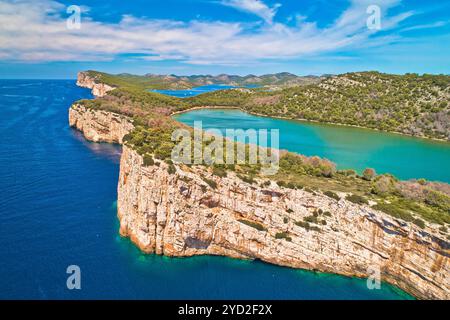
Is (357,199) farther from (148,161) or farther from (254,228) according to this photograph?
(148,161)

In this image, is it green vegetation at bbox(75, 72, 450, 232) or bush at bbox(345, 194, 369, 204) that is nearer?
bush at bbox(345, 194, 369, 204)

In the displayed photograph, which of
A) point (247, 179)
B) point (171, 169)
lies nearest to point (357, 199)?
point (247, 179)

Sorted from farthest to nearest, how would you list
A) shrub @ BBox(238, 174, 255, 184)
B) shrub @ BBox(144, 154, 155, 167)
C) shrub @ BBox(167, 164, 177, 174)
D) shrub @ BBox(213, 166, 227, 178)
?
shrub @ BBox(144, 154, 155, 167), shrub @ BBox(213, 166, 227, 178), shrub @ BBox(167, 164, 177, 174), shrub @ BBox(238, 174, 255, 184)

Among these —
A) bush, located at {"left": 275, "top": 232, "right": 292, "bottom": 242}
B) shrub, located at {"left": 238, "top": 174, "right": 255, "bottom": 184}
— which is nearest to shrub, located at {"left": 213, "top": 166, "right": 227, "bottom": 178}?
shrub, located at {"left": 238, "top": 174, "right": 255, "bottom": 184}

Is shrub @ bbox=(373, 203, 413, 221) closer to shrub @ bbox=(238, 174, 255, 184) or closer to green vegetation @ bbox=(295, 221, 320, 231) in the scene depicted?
green vegetation @ bbox=(295, 221, 320, 231)
